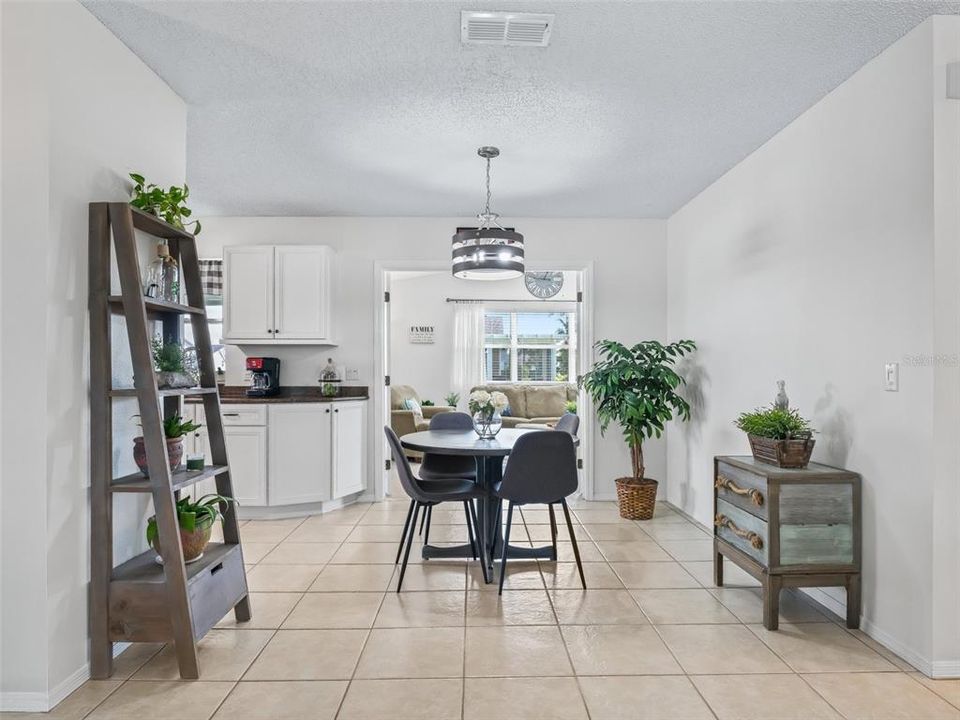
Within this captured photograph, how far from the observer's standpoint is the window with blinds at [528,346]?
29.4 feet

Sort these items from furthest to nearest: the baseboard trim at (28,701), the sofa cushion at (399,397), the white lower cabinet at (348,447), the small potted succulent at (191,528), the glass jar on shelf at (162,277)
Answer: the sofa cushion at (399,397)
the white lower cabinet at (348,447)
the glass jar on shelf at (162,277)
the small potted succulent at (191,528)
the baseboard trim at (28,701)

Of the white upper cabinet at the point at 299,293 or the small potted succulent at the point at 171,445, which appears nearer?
the small potted succulent at the point at 171,445

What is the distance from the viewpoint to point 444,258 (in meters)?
5.25

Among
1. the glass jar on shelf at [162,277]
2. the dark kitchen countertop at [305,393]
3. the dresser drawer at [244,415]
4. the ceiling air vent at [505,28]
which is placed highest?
the ceiling air vent at [505,28]

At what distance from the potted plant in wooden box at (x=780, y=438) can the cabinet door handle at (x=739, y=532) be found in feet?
1.11

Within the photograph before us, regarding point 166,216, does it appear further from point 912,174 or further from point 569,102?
point 912,174

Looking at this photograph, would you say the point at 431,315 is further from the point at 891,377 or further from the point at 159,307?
the point at 891,377

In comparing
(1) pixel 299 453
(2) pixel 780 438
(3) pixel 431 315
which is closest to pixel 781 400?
(2) pixel 780 438

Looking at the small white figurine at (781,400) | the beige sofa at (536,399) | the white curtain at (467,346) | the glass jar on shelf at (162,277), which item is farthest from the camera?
the white curtain at (467,346)

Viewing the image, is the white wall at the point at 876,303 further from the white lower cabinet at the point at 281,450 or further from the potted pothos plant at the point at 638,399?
the white lower cabinet at the point at 281,450

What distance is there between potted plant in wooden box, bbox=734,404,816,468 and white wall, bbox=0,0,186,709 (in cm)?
281

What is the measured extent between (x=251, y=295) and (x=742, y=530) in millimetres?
3964

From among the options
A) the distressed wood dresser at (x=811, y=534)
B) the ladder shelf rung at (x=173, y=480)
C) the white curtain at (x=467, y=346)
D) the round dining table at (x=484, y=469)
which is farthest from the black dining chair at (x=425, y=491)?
the white curtain at (x=467, y=346)

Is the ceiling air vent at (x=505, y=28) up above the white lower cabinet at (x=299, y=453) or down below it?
above
